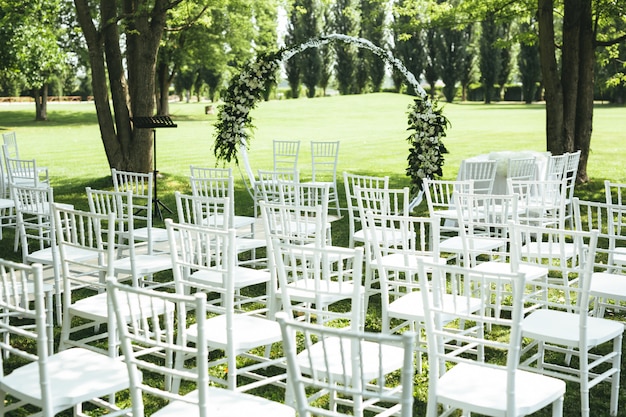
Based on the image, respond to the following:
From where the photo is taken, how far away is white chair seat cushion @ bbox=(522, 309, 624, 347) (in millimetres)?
4191

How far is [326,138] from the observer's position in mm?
28391

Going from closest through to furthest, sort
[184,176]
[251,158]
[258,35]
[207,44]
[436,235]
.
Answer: [436,235] → [184,176] → [251,158] → [207,44] → [258,35]

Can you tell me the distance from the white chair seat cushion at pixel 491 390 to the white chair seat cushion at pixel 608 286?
1463mm

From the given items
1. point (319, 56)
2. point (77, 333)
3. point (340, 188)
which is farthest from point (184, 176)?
point (319, 56)

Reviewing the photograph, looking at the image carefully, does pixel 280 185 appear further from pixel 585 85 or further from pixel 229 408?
pixel 585 85

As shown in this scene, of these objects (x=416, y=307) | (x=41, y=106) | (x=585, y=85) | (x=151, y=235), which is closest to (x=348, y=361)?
(x=416, y=307)

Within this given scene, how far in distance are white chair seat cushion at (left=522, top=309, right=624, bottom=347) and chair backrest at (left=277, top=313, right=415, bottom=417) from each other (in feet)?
2.77

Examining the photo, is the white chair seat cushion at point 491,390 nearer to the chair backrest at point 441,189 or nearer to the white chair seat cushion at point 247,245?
the chair backrest at point 441,189

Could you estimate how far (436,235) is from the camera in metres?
4.55

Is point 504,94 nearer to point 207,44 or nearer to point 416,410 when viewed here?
point 207,44

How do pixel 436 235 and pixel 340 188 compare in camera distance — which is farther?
pixel 340 188

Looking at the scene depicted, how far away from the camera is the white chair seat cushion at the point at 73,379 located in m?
3.45

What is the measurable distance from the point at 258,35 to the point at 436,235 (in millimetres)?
34897

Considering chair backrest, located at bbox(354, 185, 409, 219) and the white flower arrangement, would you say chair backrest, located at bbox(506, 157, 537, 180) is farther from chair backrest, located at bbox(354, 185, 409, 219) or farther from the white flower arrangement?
chair backrest, located at bbox(354, 185, 409, 219)
